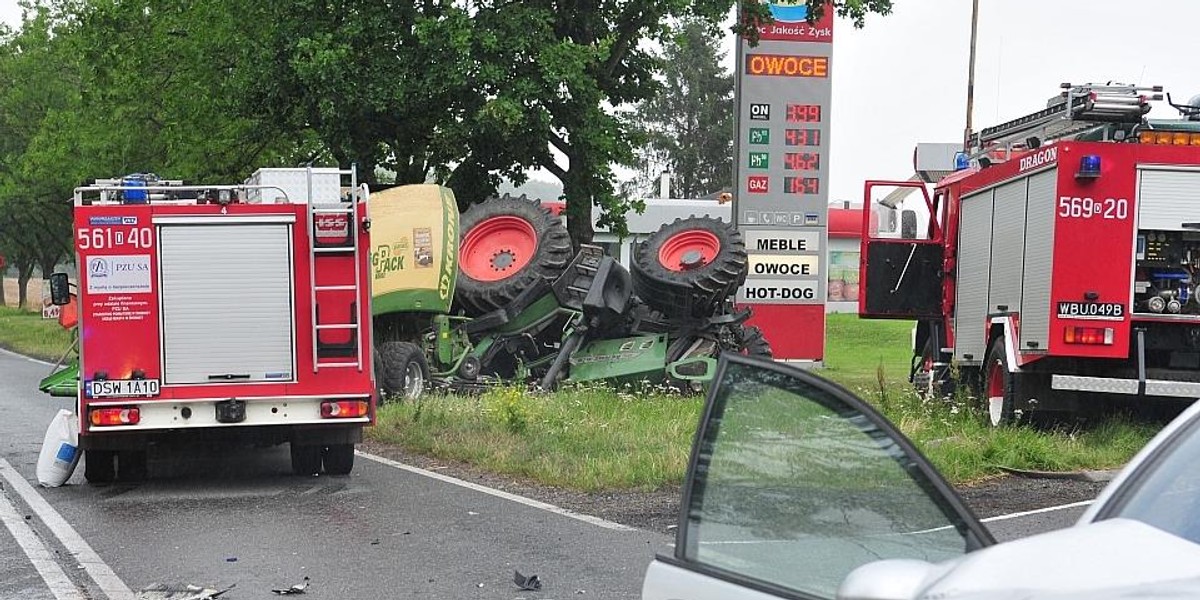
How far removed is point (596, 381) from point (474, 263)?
2.77m

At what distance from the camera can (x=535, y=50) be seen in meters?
22.2

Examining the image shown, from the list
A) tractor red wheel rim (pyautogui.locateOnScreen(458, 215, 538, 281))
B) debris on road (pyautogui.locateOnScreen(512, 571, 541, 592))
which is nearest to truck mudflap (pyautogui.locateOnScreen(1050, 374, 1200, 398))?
debris on road (pyautogui.locateOnScreen(512, 571, 541, 592))

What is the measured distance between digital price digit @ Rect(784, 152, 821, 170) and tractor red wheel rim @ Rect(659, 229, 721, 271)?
7135 millimetres

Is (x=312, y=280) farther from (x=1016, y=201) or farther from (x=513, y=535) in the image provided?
(x=1016, y=201)

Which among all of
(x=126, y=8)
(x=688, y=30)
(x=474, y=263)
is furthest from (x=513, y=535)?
(x=688, y=30)

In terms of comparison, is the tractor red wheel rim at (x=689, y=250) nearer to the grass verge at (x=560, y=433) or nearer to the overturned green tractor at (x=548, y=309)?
the overturned green tractor at (x=548, y=309)

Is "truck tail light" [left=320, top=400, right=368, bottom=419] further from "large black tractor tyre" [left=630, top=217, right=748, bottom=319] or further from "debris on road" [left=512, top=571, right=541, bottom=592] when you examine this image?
"large black tractor tyre" [left=630, top=217, right=748, bottom=319]

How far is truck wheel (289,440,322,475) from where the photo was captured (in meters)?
11.8

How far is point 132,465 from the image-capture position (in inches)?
456

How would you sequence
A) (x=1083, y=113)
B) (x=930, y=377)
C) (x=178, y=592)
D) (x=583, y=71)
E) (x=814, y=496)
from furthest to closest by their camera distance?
(x=583, y=71) < (x=930, y=377) < (x=1083, y=113) < (x=178, y=592) < (x=814, y=496)

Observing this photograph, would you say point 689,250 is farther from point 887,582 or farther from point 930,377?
point 887,582

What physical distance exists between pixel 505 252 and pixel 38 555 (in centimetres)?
1074

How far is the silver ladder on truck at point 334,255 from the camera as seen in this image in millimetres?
11148

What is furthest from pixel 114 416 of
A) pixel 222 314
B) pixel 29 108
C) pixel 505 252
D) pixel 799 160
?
pixel 29 108
